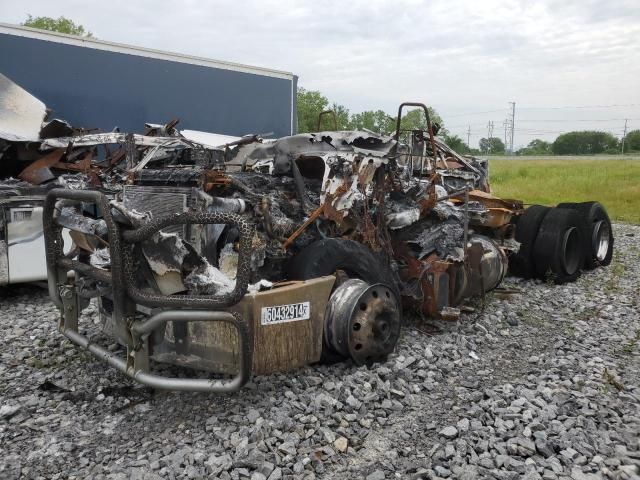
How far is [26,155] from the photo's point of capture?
6.99m

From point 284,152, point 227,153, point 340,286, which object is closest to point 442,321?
point 340,286

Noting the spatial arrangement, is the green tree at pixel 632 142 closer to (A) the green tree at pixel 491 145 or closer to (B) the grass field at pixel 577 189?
(A) the green tree at pixel 491 145

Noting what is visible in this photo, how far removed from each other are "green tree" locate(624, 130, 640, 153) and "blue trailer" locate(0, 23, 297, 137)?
249 ft

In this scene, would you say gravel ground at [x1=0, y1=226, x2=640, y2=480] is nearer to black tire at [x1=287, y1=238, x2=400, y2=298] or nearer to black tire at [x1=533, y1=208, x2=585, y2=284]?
black tire at [x1=287, y1=238, x2=400, y2=298]

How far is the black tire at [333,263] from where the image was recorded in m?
3.88

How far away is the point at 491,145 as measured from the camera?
86.2 metres

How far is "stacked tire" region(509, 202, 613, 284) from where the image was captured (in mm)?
7160

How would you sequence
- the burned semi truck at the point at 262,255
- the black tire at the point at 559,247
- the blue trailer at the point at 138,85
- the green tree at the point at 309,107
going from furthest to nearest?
1. the green tree at the point at 309,107
2. the blue trailer at the point at 138,85
3. the black tire at the point at 559,247
4. the burned semi truck at the point at 262,255

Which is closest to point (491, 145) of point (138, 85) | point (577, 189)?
point (577, 189)

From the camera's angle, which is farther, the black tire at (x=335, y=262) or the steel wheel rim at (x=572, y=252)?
the steel wheel rim at (x=572, y=252)

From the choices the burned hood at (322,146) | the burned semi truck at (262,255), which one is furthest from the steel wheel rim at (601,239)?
the burned hood at (322,146)

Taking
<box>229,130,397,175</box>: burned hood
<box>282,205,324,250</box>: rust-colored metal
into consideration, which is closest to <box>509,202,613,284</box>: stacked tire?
<box>229,130,397,175</box>: burned hood

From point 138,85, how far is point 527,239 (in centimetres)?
725

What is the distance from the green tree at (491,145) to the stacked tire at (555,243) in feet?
259
